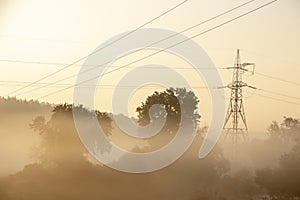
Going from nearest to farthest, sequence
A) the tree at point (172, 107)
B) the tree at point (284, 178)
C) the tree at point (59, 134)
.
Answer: the tree at point (284, 178), the tree at point (59, 134), the tree at point (172, 107)

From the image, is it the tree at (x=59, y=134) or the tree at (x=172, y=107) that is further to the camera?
the tree at (x=172, y=107)

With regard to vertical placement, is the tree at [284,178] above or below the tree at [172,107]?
below

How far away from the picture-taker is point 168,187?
2664 centimetres

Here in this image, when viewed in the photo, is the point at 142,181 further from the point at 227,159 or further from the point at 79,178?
the point at 227,159

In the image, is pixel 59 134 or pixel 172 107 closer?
pixel 59 134

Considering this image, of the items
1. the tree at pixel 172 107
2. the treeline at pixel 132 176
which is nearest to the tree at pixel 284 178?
the treeline at pixel 132 176

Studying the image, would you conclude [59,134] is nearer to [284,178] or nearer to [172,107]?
[172,107]

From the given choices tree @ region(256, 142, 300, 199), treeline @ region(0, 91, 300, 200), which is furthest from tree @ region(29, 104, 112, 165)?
tree @ region(256, 142, 300, 199)

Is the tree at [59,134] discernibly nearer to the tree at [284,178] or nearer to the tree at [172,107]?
the tree at [172,107]

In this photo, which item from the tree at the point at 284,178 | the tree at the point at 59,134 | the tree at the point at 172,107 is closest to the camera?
the tree at the point at 284,178

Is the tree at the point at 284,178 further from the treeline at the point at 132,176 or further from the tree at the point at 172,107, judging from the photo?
the tree at the point at 172,107

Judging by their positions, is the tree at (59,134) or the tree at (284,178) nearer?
the tree at (284,178)

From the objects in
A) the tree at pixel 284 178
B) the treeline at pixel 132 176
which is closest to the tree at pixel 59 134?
the treeline at pixel 132 176

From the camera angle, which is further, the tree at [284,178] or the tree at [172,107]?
the tree at [172,107]
